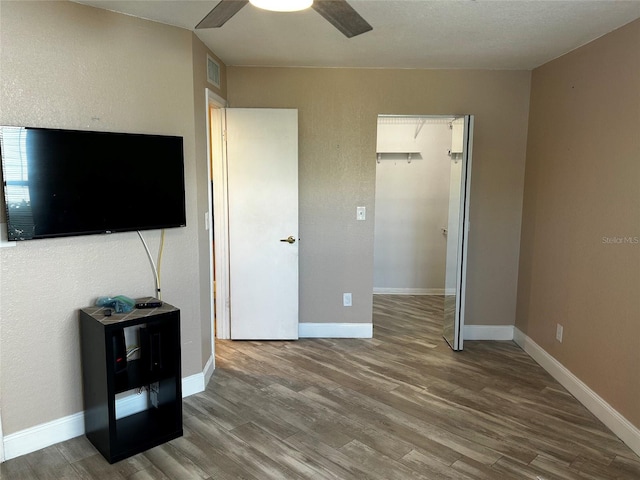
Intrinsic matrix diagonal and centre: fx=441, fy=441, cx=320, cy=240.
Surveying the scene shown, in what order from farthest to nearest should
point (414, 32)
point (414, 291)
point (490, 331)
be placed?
point (414, 291)
point (490, 331)
point (414, 32)

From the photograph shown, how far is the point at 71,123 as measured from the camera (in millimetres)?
2381

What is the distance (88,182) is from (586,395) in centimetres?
336

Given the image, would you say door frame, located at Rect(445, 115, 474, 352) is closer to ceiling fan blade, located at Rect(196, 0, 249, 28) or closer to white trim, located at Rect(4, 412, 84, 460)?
ceiling fan blade, located at Rect(196, 0, 249, 28)

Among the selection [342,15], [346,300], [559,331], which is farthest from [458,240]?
[342,15]

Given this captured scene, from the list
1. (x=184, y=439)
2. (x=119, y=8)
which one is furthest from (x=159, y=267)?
(x=119, y=8)

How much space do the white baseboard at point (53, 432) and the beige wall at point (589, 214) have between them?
9.61ft

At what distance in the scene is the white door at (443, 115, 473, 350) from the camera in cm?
359

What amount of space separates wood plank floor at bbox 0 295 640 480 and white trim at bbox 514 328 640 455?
2.1 inches

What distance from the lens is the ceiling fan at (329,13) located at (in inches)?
66.9

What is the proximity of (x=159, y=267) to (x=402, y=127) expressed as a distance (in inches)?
144

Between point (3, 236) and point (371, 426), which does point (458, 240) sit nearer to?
point (371, 426)

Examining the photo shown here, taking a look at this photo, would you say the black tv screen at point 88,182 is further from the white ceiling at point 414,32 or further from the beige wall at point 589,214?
the beige wall at point 589,214

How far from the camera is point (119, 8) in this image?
2.44 metres

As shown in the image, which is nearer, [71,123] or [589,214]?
[71,123]
